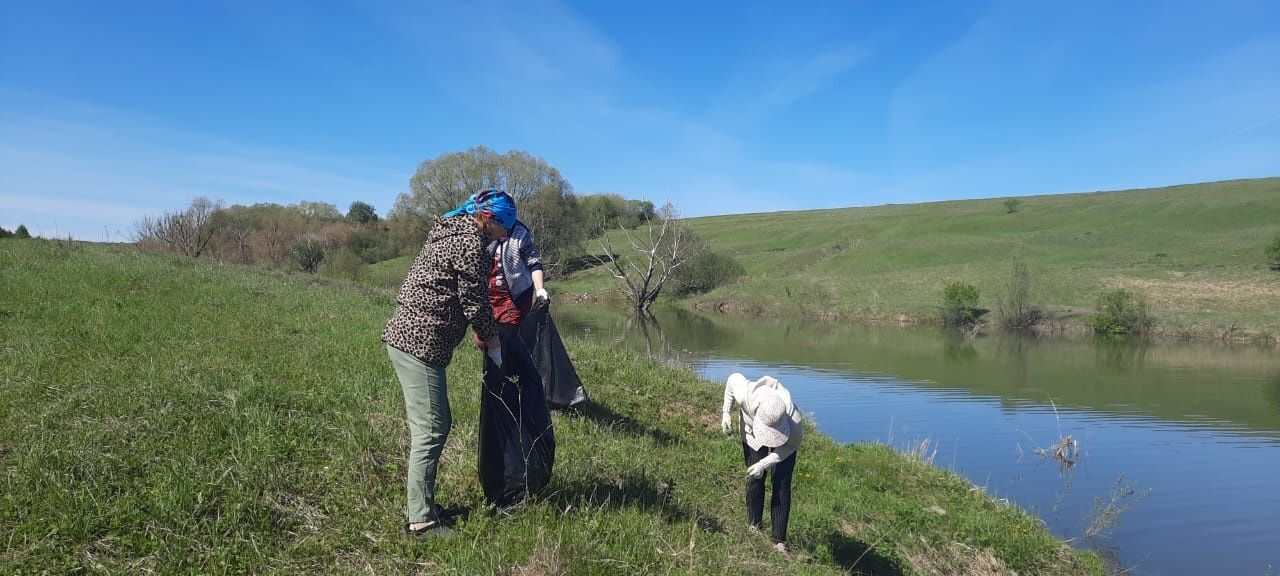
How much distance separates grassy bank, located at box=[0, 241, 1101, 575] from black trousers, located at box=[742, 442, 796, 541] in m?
0.26

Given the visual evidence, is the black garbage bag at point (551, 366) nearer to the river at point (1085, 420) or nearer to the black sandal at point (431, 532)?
the black sandal at point (431, 532)

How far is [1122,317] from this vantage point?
1348 inches

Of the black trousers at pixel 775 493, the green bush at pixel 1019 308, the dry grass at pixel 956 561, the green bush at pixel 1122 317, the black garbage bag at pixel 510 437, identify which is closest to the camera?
the black garbage bag at pixel 510 437

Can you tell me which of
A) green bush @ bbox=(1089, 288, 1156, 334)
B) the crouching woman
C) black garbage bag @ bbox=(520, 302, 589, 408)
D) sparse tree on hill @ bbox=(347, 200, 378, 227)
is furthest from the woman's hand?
sparse tree on hill @ bbox=(347, 200, 378, 227)

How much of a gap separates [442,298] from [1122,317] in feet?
126

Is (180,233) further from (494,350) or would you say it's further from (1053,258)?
(1053,258)

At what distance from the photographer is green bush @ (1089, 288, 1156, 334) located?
34.3 m

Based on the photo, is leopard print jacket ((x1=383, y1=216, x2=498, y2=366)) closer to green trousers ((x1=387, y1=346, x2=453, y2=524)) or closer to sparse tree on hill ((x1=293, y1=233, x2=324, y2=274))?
Answer: green trousers ((x1=387, y1=346, x2=453, y2=524))

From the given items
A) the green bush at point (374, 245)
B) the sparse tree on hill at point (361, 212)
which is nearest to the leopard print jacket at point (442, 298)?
the green bush at point (374, 245)

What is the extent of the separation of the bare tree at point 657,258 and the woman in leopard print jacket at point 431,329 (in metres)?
34.8

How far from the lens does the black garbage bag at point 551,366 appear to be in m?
7.25

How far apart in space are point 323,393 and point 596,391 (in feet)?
11.3

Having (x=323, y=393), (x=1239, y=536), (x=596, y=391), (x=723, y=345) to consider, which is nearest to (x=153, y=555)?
(x=323, y=393)

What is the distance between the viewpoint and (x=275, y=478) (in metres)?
4.49
